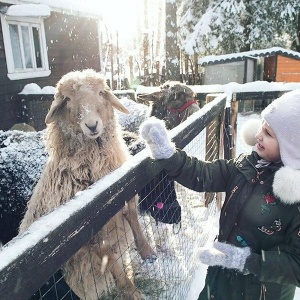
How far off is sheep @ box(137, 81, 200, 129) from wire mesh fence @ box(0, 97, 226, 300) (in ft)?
1.30

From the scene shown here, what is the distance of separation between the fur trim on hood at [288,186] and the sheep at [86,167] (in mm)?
1034

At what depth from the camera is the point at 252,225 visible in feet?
5.56

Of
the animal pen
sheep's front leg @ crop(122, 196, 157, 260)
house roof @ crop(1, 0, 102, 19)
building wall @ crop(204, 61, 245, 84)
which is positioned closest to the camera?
the animal pen

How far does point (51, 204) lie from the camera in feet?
7.32

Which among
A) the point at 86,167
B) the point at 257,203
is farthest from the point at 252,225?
the point at 86,167

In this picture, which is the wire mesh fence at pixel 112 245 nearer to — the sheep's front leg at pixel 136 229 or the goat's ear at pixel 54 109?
the sheep's front leg at pixel 136 229

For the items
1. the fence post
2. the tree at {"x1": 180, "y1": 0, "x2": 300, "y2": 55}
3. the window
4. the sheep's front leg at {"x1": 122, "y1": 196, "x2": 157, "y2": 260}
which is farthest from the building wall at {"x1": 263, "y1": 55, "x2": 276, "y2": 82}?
the sheep's front leg at {"x1": 122, "y1": 196, "x2": 157, "y2": 260}

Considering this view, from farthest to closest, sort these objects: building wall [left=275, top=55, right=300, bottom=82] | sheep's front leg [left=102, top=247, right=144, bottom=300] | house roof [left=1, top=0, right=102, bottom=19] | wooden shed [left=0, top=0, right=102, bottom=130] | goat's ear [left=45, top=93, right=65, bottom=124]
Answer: building wall [left=275, top=55, right=300, bottom=82], house roof [left=1, top=0, right=102, bottom=19], wooden shed [left=0, top=0, right=102, bottom=130], goat's ear [left=45, top=93, right=65, bottom=124], sheep's front leg [left=102, top=247, right=144, bottom=300]

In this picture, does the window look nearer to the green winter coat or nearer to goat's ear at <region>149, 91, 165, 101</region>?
goat's ear at <region>149, 91, 165, 101</region>

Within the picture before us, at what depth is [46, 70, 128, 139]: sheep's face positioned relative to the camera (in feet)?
7.64

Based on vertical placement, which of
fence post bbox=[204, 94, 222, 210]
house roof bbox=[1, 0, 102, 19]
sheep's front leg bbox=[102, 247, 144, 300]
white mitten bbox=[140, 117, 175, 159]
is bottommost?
sheep's front leg bbox=[102, 247, 144, 300]

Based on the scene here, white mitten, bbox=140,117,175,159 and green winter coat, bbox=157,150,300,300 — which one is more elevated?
white mitten, bbox=140,117,175,159

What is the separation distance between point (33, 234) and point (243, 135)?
5.16 feet

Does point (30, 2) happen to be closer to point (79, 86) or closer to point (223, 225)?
point (79, 86)
